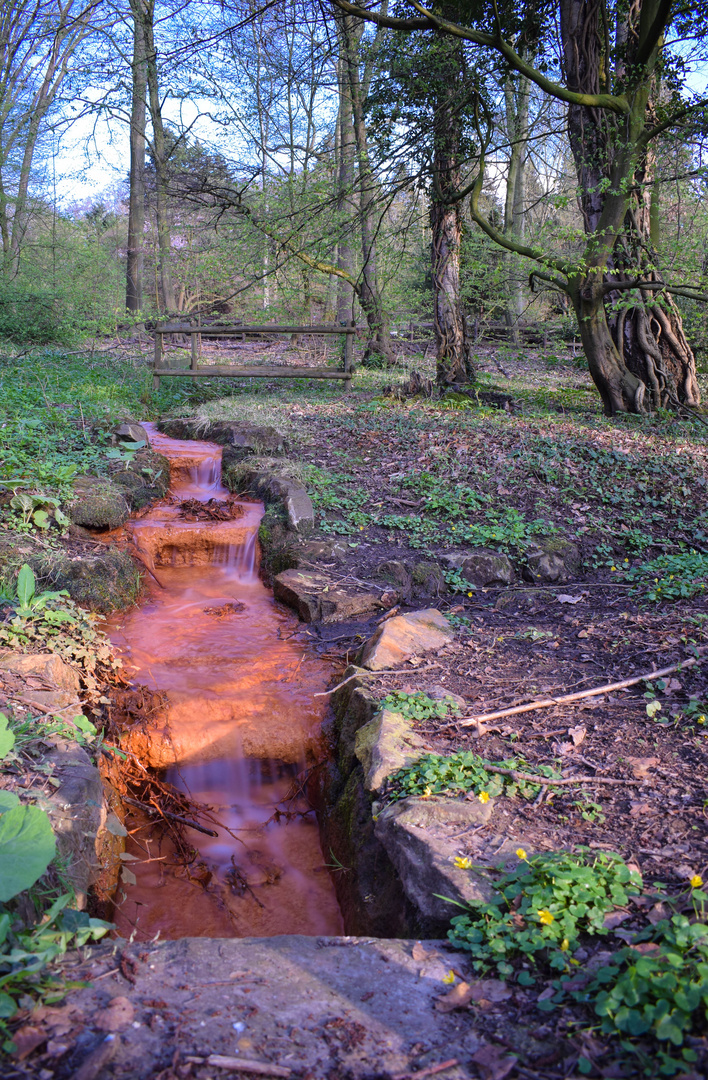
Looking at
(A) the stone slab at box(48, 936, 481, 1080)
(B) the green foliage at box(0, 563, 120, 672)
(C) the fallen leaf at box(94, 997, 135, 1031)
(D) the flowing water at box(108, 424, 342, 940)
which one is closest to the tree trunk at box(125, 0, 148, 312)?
(D) the flowing water at box(108, 424, 342, 940)

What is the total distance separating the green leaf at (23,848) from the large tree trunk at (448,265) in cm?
966

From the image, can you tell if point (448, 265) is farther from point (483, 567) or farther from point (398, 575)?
point (398, 575)

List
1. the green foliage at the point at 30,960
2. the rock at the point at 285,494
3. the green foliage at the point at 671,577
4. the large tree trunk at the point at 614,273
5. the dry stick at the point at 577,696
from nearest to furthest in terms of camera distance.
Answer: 1. the green foliage at the point at 30,960
2. the dry stick at the point at 577,696
3. the green foliage at the point at 671,577
4. the rock at the point at 285,494
5. the large tree trunk at the point at 614,273

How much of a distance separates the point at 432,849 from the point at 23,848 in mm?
1359

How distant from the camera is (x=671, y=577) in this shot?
16.1 ft

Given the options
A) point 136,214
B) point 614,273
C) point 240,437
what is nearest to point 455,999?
point 240,437

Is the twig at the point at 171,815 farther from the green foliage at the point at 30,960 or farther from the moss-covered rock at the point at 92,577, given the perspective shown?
the moss-covered rock at the point at 92,577

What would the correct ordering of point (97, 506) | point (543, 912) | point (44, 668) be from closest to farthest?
point (543, 912) < point (44, 668) < point (97, 506)

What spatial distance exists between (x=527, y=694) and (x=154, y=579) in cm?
364

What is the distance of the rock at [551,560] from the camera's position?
18.2ft

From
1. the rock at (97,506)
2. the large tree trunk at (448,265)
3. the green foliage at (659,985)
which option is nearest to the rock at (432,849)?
the green foliage at (659,985)

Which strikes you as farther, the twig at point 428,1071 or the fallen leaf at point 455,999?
the fallen leaf at point 455,999

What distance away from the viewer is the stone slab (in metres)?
1.58

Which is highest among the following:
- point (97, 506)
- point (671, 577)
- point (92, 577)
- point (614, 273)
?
point (614, 273)
